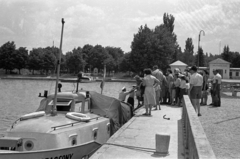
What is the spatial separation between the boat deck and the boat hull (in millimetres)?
841

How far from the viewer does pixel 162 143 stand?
7680 millimetres

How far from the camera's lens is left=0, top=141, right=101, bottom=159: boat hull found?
7.47 meters

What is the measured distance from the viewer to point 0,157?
737cm

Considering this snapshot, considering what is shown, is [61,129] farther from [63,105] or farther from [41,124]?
[63,105]

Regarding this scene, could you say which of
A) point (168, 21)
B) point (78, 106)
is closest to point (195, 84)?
point (78, 106)

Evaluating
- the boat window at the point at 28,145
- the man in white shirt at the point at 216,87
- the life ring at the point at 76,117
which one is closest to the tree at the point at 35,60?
the man in white shirt at the point at 216,87

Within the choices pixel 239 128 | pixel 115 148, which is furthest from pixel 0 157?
pixel 239 128

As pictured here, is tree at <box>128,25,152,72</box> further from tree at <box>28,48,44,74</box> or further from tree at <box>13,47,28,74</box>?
tree at <box>13,47,28,74</box>

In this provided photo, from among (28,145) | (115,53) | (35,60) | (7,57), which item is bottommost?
(28,145)

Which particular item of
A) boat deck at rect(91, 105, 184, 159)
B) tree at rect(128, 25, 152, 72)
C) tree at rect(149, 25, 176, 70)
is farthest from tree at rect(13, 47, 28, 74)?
boat deck at rect(91, 105, 184, 159)

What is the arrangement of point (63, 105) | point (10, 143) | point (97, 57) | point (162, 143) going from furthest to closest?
point (97, 57) < point (63, 105) < point (10, 143) < point (162, 143)

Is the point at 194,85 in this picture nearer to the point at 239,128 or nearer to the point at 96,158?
the point at 239,128

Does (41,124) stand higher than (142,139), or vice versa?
(41,124)

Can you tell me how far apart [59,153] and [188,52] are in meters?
132
